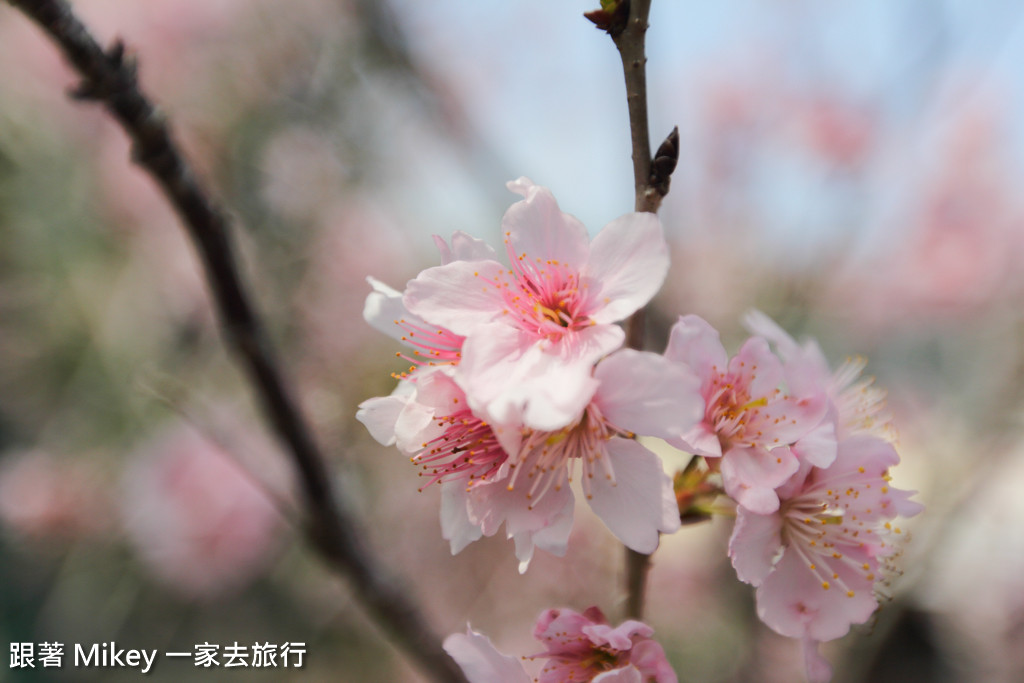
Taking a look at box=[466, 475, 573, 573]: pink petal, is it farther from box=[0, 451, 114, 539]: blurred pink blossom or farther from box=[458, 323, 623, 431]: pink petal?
box=[0, 451, 114, 539]: blurred pink blossom

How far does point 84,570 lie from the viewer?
1.58 meters

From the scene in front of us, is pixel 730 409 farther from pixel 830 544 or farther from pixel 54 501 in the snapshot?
pixel 54 501

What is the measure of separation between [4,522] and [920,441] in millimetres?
2219

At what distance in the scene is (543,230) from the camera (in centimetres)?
47

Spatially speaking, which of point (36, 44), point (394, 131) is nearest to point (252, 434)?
point (394, 131)

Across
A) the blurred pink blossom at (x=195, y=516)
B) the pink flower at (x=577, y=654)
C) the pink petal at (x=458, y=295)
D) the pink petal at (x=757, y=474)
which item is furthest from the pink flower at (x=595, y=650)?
the blurred pink blossom at (x=195, y=516)

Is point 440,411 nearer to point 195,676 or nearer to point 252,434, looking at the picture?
point 252,434

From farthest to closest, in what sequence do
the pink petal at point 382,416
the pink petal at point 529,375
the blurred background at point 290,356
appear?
the blurred background at point 290,356, the pink petal at point 382,416, the pink petal at point 529,375

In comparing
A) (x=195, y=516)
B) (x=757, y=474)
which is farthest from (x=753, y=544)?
(x=195, y=516)

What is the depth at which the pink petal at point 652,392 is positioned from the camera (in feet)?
1.25

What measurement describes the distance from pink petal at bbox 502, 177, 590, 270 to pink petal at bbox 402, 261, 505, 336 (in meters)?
0.04

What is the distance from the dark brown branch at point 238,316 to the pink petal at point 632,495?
0.42 meters

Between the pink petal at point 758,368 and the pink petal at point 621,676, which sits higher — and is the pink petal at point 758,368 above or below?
above

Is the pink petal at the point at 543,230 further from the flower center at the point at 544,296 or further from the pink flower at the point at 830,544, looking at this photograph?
the pink flower at the point at 830,544
